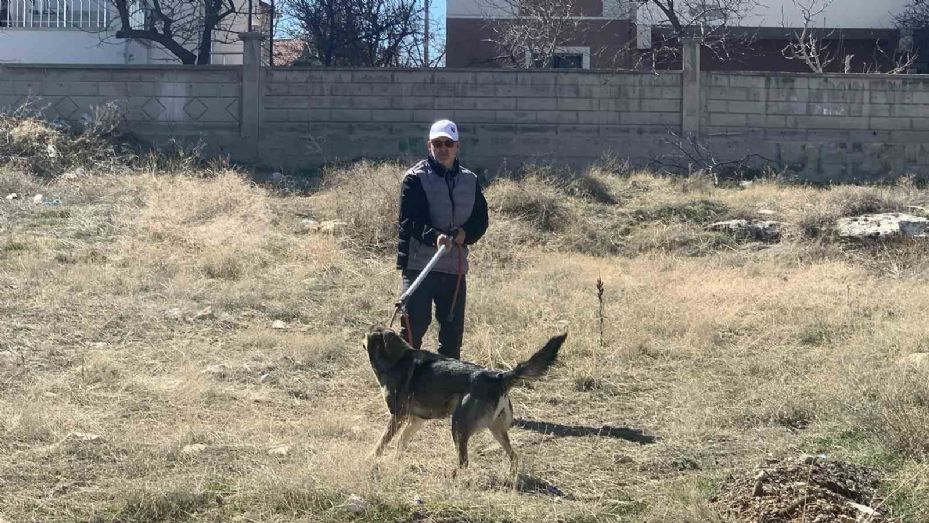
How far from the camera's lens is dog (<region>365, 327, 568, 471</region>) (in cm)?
469

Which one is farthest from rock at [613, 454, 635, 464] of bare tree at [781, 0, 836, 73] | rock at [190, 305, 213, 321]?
bare tree at [781, 0, 836, 73]

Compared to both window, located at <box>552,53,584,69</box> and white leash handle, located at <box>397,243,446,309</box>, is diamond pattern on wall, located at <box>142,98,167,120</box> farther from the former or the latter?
white leash handle, located at <box>397,243,446,309</box>

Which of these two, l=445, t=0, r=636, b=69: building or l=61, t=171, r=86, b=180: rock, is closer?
l=61, t=171, r=86, b=180: rock

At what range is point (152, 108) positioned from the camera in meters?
15.9

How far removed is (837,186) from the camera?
1498 centimetres

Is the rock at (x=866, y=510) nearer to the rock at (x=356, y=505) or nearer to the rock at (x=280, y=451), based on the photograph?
the rock at (x=356, y=505)

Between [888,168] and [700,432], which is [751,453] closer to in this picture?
[700,432]

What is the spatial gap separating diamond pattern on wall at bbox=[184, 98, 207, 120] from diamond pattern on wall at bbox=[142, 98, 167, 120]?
16.8 inches

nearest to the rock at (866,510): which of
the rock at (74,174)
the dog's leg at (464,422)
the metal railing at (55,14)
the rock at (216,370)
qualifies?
the dog's leg at (464,422)

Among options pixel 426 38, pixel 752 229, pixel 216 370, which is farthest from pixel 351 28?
pixel 216 370

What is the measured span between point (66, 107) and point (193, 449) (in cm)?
1260

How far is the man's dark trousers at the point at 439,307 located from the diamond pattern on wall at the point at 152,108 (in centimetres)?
1135

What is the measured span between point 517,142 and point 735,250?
16.3 ft

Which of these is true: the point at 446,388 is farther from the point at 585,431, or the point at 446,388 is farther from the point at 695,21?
the point at 695,21
